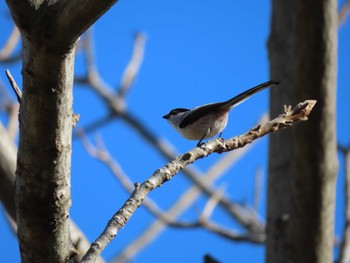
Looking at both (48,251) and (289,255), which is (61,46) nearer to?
(48,251)

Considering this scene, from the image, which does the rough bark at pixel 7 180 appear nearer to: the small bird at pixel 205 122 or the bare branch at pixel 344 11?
the small bird at pixel 205 122

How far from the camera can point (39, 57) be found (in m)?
1.86

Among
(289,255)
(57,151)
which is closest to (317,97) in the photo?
(289,255)

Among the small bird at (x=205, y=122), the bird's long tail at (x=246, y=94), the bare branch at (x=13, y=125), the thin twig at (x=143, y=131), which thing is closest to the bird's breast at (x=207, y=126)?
the small bird at (x=205, y=122)

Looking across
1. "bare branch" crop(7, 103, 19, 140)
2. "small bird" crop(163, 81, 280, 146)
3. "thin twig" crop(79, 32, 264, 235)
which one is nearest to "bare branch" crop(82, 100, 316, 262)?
"small bird" crop(163, 81, 280, 146)

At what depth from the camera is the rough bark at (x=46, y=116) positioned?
1.85 metres

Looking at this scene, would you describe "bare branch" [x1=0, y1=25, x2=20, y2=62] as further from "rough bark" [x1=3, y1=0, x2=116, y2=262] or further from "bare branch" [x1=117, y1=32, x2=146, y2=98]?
"rough bark" [x1=3, y1=0, x2=116, y2=262]

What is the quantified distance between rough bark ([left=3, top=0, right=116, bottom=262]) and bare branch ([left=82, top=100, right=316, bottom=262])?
0.21 metres

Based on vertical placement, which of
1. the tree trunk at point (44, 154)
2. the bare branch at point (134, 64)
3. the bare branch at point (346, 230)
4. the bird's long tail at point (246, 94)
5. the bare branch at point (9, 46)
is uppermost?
the bare branch at point (134, 64)

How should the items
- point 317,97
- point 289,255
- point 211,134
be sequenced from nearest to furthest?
point 317,97 < point 289,255 < point 211,134

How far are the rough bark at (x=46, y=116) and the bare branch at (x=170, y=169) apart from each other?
21cm

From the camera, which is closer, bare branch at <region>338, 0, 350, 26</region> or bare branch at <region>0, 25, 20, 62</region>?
bare branch at <region>0, 25, 20, 62</region>

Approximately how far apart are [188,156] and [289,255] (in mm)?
1322

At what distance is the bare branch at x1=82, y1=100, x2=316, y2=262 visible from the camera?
77.4 inches
